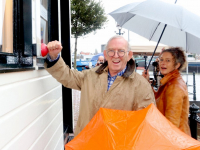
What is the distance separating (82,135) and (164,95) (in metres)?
1.36

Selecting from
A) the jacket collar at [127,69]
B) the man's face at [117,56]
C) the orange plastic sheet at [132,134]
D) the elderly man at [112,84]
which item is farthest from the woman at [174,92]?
the orange plastic sheet at [132,134]

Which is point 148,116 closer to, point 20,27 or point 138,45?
point 20,27

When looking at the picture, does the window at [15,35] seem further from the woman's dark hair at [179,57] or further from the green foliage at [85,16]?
the green foliage at [85,16]

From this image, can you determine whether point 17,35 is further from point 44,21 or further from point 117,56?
point 44,21

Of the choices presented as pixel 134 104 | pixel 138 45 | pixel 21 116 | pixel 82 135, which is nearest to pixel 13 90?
pixel 21 116

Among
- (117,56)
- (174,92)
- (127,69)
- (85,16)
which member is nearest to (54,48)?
(117,56)

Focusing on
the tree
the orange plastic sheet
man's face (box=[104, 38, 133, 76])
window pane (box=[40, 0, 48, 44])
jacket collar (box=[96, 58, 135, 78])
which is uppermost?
the tree

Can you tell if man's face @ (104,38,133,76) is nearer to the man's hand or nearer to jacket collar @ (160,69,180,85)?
the man's hand

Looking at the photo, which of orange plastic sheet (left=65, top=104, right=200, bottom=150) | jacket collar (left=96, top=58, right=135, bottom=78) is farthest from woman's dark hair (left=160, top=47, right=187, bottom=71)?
orange plastic sheet (left=65, top=104, right=200, bottom=150)

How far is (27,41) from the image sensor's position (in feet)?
4.95

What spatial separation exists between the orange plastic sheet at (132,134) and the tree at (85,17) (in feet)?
35.7

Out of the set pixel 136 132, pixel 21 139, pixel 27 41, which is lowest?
pixel 21 139

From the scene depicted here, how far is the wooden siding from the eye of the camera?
1187 millimetres

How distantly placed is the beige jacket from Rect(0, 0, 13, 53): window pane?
546 mm
